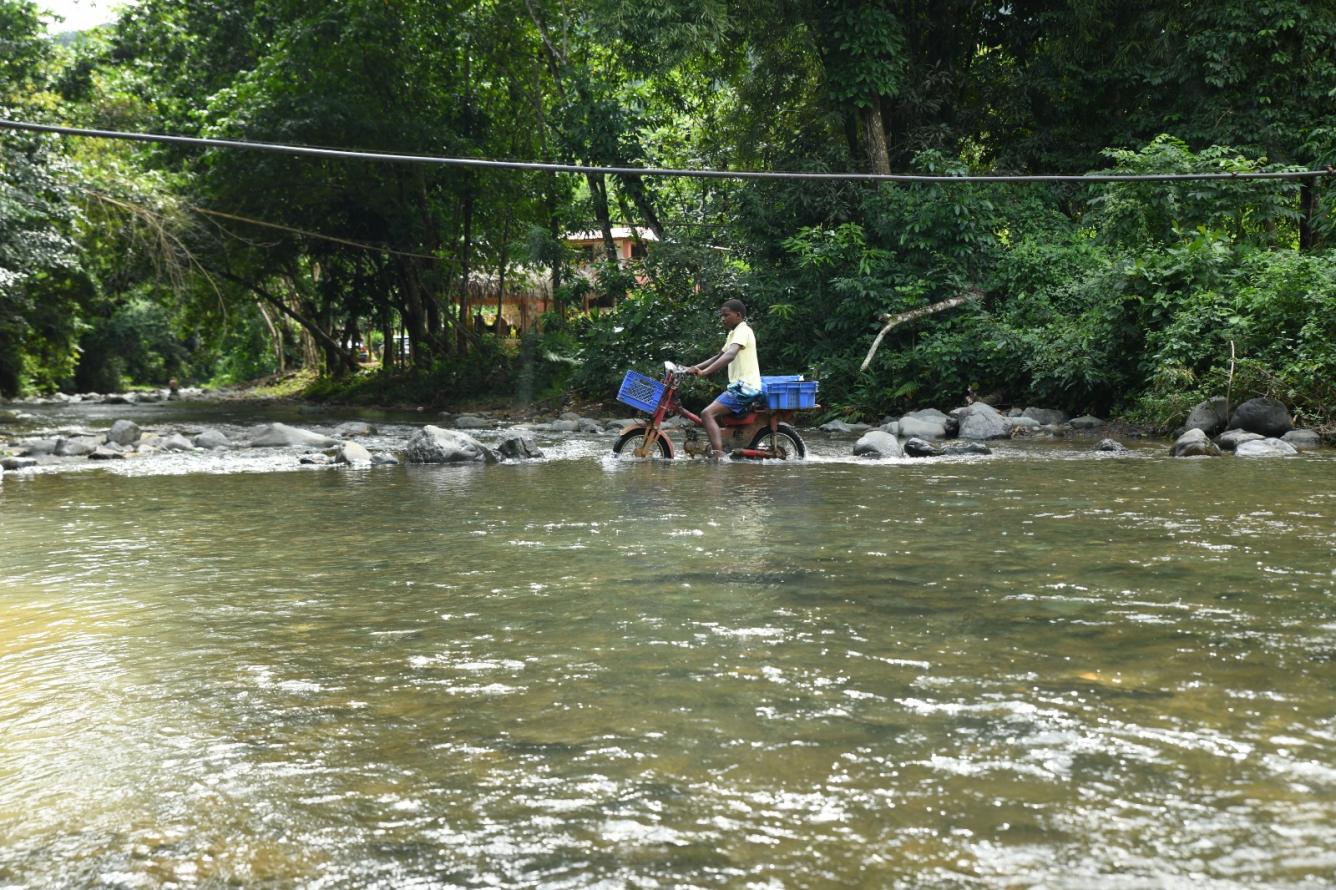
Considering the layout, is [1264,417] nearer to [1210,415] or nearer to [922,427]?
[1210,415]

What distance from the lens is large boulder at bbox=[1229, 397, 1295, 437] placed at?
39.2 ft

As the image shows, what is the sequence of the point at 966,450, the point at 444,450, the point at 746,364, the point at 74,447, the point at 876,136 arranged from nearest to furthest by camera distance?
the point at 746,364, the point at 966,450, the point at 444,450, the point at 74,447, the point at 876,136

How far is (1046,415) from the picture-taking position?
15.4 m

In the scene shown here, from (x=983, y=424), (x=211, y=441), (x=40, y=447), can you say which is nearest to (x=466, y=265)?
(x=211, y=441)

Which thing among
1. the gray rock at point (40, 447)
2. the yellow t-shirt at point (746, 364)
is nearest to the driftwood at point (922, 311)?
the yellow t-shirt at point (746, 364)

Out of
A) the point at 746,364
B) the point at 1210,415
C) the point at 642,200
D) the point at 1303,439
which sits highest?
the point at 642,200

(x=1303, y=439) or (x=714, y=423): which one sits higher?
(x=714, y=423)

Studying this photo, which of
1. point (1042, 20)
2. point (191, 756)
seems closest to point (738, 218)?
point (1042, 20)

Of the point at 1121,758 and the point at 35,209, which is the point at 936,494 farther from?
the point at 35,209

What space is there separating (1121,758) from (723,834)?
1.00 metres

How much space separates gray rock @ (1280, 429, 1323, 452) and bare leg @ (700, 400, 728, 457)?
5.46 m

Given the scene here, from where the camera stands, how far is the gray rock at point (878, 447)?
11.8 meters

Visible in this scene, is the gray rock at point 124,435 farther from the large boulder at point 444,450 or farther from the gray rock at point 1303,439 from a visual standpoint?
the gray rock at point 1303,439

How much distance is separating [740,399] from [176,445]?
25.2ft
